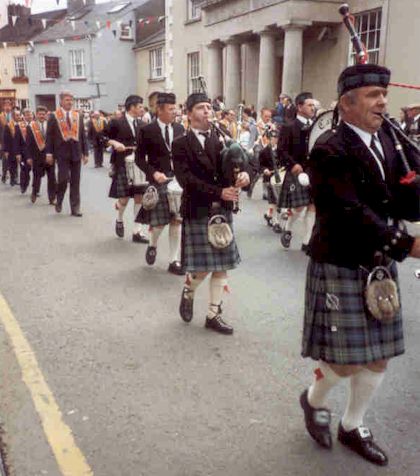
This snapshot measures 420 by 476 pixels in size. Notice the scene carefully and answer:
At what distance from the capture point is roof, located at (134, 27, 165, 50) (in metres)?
33.8

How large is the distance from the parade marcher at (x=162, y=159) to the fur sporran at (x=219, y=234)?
5.33ft

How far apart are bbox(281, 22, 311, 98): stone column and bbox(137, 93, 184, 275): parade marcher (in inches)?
500

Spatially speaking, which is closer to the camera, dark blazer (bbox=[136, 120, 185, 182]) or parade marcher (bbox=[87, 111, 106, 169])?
dark blazer (bbox=[136, 120, 185, 182])

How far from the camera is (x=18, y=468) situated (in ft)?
8.87

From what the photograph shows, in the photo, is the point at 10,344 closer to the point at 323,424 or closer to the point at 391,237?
the point at 323,424

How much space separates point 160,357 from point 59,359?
73cm

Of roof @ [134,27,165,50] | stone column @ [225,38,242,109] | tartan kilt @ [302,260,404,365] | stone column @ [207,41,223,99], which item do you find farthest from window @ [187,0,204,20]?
tartan kilt @ [302,260,404,365]

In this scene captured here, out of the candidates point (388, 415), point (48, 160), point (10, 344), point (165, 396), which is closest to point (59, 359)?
point (10, 344)

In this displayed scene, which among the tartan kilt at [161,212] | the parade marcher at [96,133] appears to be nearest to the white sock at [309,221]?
the tartan kilt at [161,212]

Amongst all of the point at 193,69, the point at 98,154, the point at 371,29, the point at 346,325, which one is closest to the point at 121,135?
the point at 346,325

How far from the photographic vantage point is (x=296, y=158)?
22.4 feet

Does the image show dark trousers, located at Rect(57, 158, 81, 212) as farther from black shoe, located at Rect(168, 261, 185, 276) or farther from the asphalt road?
black shoe, located at Rect(168, 261, 185, 276)

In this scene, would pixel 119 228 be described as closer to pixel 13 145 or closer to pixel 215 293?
pixel 215 293

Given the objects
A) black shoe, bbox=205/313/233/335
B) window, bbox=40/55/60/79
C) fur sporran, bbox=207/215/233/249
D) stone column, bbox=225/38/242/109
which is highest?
window, bbox=40/55/60/79
